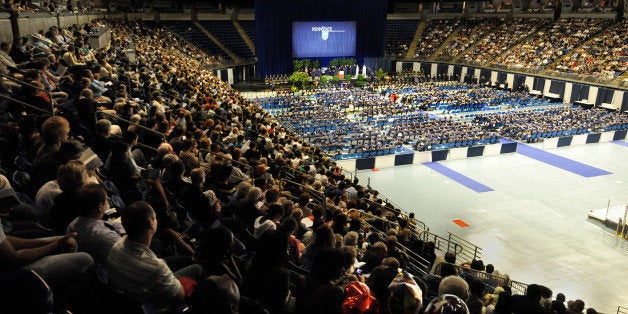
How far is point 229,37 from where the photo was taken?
4694cm

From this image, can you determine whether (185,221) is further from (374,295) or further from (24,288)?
(24,288)

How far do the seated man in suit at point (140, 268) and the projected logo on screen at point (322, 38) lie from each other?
4479cm

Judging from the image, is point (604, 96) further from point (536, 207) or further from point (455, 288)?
point (455, 288)

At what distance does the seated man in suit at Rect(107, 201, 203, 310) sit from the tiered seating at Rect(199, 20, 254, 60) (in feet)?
146

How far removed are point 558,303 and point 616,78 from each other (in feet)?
113

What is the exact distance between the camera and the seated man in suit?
3.05m

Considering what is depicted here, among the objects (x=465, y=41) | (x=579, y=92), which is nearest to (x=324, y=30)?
(x=465, y=41)

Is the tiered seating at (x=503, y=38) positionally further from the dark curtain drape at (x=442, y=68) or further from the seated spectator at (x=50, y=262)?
the seated spectator at (x=50, y=262)

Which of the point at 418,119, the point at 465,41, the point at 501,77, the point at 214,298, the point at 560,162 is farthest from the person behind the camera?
the point at 465,41

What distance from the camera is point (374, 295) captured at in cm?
393

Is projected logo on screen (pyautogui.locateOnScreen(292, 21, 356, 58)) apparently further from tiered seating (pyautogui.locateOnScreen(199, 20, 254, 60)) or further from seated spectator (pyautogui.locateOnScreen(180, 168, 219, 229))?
seated spectator (pyautogui.locateOnScreen(180, 168, 219, 229))

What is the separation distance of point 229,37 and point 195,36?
3.99 m

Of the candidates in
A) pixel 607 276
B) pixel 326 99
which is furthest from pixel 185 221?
pixel 326 99

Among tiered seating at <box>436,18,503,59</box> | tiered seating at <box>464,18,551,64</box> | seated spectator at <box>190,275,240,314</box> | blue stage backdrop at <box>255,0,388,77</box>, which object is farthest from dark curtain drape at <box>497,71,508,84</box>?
seated spectator at <box>190,275,240,314</box>
